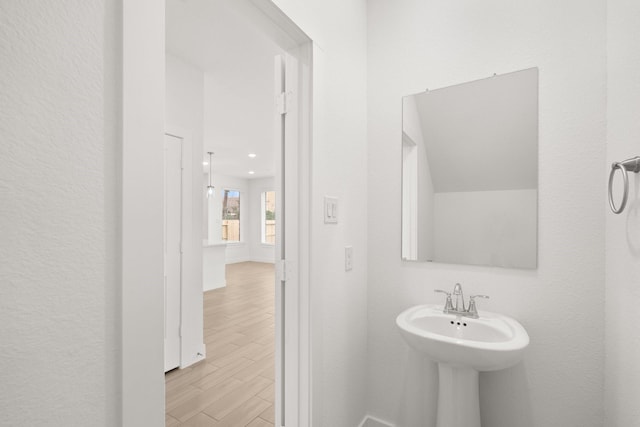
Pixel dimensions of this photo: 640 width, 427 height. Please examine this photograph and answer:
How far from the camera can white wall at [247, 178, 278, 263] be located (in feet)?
29.3

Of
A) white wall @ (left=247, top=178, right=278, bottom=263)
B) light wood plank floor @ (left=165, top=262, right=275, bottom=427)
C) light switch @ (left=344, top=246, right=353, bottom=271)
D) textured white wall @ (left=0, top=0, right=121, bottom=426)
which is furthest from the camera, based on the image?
white wall @ (left=247, top=178, right=278, bottom=263)

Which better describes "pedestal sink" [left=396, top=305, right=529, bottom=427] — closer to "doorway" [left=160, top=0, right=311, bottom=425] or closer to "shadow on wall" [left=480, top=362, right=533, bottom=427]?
"shadow on wall" [left=480, top=362, right=533, bottom=427]

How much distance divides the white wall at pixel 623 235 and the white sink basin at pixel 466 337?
12.0 inches

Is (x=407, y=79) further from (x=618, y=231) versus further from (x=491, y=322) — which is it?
(x=491, y=322)

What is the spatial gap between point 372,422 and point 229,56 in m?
2.84

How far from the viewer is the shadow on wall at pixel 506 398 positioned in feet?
4.46

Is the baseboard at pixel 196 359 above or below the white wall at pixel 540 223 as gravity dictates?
below

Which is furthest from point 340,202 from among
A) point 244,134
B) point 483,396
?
point 244,134

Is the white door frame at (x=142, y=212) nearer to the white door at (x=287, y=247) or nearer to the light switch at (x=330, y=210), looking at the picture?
the white door at (x=287, y=247)

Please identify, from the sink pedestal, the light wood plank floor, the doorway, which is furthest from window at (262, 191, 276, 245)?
the sink pedestal

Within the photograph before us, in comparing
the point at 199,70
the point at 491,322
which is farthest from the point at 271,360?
the point at 199,70

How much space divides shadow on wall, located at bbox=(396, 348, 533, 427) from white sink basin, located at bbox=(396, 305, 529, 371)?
10.5 inches

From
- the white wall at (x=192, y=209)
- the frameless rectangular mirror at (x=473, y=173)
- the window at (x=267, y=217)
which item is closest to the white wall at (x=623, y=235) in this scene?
the frameless rectangular mirror at (x=473, y=173)

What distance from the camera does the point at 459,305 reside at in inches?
58.3
